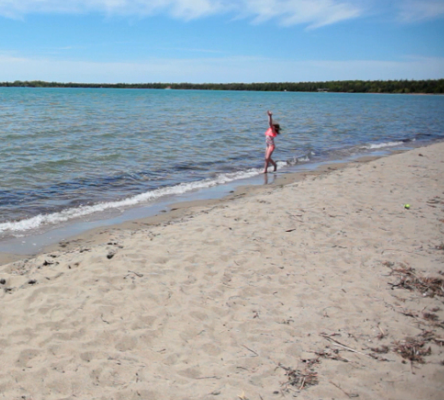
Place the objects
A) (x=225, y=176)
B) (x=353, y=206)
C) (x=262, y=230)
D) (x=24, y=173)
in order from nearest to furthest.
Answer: (x=262, y=230)
(x=353, y=206)
(x=24, y=173)
(x=225, y=176)

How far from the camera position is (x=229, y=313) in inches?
155

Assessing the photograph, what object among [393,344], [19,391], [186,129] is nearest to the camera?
[19,391]

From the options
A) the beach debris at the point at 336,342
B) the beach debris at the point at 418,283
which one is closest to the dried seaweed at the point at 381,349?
the beach debris at the point at 336,342

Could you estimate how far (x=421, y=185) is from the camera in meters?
9.41

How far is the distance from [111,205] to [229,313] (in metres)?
5.43

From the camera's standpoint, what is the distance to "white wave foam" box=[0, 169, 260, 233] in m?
7.11

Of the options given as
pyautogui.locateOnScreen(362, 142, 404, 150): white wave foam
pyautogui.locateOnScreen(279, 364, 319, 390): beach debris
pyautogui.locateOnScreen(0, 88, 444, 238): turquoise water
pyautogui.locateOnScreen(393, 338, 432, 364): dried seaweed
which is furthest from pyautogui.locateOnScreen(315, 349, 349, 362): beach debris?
pyautogui.locateOnScreen(362, 142, 404, 150): white wave foam

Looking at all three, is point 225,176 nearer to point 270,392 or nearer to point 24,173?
point 24,173

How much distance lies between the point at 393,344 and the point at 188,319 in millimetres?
1899

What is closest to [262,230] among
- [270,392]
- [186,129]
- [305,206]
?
[305,206]

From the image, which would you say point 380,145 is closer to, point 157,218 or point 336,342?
point 157,218

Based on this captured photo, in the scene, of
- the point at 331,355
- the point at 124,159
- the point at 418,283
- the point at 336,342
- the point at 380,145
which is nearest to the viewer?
the point at 331,355

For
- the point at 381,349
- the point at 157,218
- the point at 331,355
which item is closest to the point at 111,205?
the point at 157,218

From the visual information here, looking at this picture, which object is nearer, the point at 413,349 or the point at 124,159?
the point at 413,349
